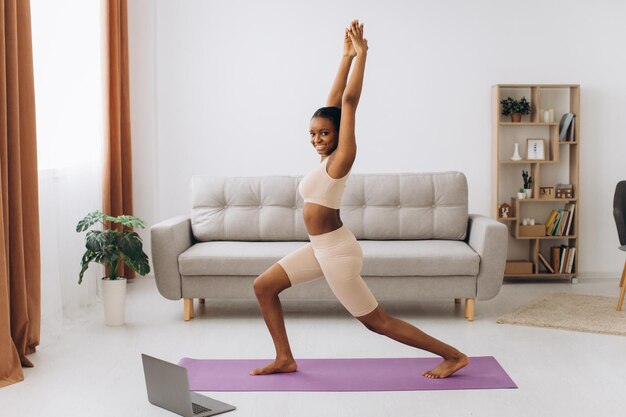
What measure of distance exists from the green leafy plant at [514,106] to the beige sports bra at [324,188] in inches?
120

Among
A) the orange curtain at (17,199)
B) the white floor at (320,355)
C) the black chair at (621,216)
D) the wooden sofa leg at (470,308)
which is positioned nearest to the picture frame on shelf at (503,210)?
the white floor at (320,355)

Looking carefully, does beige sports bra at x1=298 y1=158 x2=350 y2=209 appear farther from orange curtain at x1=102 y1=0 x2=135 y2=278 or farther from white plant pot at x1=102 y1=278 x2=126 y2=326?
orange curtain at x1=102 y1=0 x2=135 y2=278

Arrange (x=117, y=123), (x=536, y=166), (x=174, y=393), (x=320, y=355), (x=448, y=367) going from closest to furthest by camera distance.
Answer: (x=174, y=393) → (x=448, y=367) → (x=320, y=355) → (x=117, y=123) → (x=536, y=166)

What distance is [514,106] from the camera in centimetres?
573

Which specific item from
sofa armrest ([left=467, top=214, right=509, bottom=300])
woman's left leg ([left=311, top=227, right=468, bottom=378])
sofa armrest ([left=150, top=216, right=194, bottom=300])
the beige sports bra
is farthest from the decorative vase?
the beige sports bra

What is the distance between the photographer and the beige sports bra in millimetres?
3082

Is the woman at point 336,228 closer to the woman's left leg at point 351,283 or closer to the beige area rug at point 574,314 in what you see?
the woman's left leg at point 351,283

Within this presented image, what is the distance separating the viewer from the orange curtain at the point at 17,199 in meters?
3.38

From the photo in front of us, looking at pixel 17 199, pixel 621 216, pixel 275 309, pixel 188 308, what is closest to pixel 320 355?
pixel 275 309

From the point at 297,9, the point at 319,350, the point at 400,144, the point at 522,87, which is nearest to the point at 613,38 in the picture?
the point at 522,87

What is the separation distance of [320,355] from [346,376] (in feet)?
1.30

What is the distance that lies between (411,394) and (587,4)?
4043 mm

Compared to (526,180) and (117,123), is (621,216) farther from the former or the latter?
(117,123)

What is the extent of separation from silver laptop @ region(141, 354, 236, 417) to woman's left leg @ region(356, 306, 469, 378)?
0.70 m
